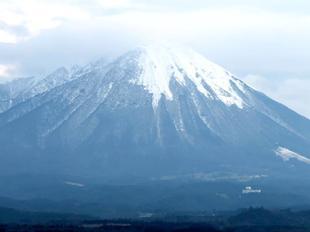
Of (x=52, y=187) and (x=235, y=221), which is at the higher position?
(x=52, y=187)

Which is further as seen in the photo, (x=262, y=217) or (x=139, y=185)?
(x=139, y=185)

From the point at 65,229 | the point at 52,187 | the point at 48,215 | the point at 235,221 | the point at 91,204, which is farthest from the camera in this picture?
the point at 52,187

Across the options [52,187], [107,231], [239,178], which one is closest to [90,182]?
[52,187]

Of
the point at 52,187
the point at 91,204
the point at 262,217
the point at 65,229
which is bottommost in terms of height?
the point at 65,229

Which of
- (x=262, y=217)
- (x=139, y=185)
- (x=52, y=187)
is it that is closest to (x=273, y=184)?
Answer: (x=139, y=185)

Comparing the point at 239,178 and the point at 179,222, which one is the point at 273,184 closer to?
the point at 239,178

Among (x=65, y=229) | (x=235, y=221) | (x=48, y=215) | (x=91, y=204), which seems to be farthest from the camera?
(x=91, y=204)

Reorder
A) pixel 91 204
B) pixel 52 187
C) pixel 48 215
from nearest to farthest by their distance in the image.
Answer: pixel 48 215
pixel 91 204
pixel 52 187

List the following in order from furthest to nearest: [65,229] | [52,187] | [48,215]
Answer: [52,187] → [48,215] → [65,229]

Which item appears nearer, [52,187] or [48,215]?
[48,215]

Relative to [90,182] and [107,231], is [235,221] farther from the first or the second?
[90,182]
